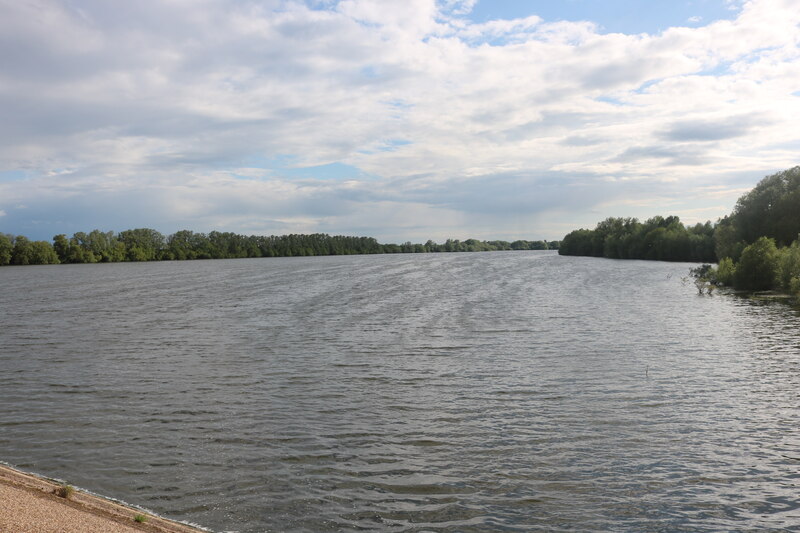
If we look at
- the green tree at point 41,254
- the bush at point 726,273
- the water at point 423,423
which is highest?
the green tree at point 41,254

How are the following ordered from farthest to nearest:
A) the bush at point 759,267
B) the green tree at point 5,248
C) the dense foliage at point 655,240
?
the green tree at point 5,248
the dense foliage at point 655,240
the bush at point 759,267

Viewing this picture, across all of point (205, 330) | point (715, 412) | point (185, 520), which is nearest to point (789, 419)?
point (715, 412)

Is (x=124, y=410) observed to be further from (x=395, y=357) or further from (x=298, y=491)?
(x=395, y=357)

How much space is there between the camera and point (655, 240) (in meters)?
139

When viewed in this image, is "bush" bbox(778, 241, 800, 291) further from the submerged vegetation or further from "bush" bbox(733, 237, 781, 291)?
"bush" bbox(733, 237, 781, 291)

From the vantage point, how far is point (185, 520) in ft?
31.9

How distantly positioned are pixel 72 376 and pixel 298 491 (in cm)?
1390

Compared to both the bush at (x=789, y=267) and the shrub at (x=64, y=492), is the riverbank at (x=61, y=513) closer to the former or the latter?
the shrub at (x=64, y=492)

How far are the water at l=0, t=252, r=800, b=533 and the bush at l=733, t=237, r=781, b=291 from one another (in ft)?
80.4

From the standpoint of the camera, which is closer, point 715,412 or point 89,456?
point 89,456

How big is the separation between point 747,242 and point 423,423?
256ft

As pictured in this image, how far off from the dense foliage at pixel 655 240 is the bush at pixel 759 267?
225ft

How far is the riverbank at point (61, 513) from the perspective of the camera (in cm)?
762

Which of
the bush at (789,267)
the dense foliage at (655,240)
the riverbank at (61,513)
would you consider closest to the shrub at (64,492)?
the riverbank at (61,513)
